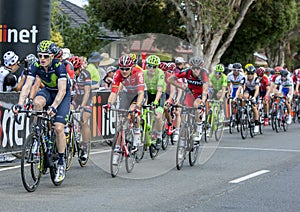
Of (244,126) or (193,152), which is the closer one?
(193,152)

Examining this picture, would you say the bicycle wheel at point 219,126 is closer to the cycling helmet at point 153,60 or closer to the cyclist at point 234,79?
the cyclist at point 234,79

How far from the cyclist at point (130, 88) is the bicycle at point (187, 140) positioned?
32.6 inches

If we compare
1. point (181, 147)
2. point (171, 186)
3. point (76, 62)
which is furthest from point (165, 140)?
point (171, 186)

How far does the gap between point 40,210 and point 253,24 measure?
3541cm

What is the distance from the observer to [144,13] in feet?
137

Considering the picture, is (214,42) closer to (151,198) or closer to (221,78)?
(221,78)

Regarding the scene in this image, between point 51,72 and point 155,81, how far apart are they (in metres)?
3.54

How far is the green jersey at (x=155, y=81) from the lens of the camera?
1327 centimetres

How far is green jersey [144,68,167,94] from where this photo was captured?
1327cm

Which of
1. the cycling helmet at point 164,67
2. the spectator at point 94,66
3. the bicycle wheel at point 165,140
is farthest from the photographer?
the cycling helmet at point 164,67

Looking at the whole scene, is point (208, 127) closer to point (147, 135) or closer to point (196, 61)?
point (147, 135)

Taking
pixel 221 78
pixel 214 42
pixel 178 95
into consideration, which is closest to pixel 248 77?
pixel 221 78

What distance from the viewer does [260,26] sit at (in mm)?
42875

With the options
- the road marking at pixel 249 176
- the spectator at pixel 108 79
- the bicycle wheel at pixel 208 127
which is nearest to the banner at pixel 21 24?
the spectator at pixel 108 79
